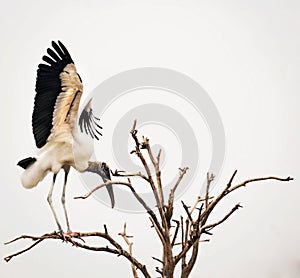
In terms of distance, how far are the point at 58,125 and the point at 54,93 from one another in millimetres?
105

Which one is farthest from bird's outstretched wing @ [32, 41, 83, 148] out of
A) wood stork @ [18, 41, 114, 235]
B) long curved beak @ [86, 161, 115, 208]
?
long curved beak @ [86, 161, 115, 208]

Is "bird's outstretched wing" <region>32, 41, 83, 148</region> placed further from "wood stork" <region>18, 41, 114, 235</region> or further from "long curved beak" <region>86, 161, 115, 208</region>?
"long curved beak" <region>86, 161, 115, 208</region>

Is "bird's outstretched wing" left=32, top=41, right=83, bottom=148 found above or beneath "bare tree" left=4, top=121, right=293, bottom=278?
above

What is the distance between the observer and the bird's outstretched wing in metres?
1.45

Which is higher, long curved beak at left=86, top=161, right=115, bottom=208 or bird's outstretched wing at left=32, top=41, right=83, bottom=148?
bird's outstretched wing at left=32, top=41, right=83, bottom=148

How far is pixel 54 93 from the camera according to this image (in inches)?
57.3

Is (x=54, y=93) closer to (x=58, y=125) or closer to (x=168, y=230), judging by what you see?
(x=58, y=125)

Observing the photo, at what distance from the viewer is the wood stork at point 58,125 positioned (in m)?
1.43

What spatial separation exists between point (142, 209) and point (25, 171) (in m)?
0.41

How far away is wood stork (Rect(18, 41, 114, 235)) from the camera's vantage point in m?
1.43

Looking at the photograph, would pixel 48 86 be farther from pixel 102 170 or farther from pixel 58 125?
pixel 102 170

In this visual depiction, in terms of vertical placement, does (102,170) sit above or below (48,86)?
below

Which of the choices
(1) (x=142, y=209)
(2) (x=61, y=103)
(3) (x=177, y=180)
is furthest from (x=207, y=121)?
(2) (x=61, y=103)

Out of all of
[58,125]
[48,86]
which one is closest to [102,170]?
[58,125]
